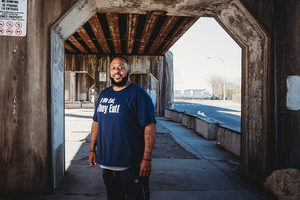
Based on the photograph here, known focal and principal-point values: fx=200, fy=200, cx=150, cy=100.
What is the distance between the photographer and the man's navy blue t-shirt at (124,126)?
6.88 ft

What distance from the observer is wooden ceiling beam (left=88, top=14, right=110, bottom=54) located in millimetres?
7988

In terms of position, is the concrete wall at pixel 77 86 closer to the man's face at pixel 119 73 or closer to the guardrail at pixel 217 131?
the guardrail at pixel 217 131

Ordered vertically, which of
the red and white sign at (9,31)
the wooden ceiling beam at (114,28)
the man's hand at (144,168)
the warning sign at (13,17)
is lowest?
the man's hand at (144,168)

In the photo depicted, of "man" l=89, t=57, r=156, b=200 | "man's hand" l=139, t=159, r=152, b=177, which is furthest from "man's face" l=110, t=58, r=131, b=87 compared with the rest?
"man's hand" l=139, t=159, r=152, b=177

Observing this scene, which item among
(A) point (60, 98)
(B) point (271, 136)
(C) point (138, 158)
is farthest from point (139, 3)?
(B) point (271, 136)

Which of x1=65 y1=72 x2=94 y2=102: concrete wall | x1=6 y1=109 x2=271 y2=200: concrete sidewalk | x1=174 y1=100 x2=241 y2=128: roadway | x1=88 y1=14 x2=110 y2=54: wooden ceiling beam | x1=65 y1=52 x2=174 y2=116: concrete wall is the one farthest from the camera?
x1=65 y1=72 x2=94 y2=102: concrete wall

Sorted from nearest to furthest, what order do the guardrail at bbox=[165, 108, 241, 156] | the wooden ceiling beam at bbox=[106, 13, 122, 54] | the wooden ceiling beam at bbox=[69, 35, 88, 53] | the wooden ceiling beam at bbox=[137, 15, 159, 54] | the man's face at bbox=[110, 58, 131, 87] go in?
1. the man's face at bbox=[110, 58, 131, 87]
2. the guardrail at bbox=[165, 108, 241, 156]
3. the wooden ceiling beam at bbox=[106, 13, 122, 54]
4. the wooden ceiling beam at bbox=[137, 15, 159, 54]
5. the wooden ceiling beam at bbox=[69, 35, 88, 53]

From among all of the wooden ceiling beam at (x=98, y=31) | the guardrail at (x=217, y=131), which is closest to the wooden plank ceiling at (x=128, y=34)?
the wooden ceiling beam at (x=98, y=31)

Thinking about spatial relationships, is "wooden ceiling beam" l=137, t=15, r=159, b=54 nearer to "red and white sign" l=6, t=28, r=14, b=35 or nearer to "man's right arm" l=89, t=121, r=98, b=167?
"red and white sign" l=6, t=28, r=14, b=35

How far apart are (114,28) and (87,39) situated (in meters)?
2.34

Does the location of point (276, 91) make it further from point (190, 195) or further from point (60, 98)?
point (60, 98)

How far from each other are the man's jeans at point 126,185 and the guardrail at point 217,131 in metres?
4.13

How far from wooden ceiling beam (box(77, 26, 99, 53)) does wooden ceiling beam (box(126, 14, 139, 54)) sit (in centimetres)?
201

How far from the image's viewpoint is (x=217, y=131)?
692cm
